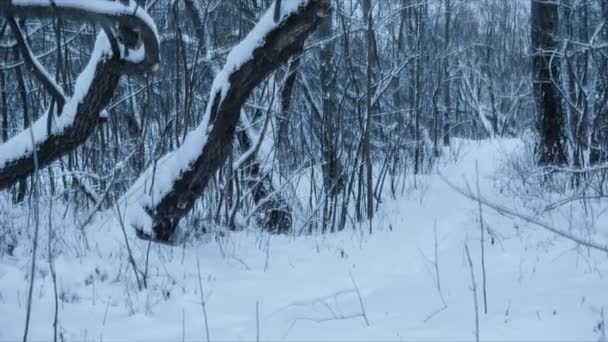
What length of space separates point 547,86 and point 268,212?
18.8 ft

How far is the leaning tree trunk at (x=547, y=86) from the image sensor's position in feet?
34.6

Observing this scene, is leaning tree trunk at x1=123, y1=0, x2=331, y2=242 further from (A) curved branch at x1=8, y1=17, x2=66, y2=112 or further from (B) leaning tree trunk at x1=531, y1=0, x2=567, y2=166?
(B) leaning tree trunk at x1=531, y1=0, x2=567, y2=166

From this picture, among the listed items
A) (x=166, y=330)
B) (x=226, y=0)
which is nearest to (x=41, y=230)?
(x=166, y=330)

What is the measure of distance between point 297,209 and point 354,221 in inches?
33.0

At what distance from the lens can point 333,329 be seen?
3.58 meters

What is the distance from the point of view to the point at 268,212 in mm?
8188

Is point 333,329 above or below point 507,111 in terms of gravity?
below

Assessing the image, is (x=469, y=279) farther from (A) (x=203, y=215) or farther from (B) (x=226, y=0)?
(B) (x=226, y=0)

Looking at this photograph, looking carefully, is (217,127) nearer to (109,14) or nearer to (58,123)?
(58,123)

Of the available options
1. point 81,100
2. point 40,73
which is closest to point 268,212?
point 81,100

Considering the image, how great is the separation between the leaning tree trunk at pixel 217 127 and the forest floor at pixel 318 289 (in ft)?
1.28

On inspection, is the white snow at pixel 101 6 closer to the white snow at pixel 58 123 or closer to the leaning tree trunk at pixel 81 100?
the leaning tree trunk at pixel 81 100

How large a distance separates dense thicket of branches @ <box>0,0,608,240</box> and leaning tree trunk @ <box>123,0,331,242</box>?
28 millimetres

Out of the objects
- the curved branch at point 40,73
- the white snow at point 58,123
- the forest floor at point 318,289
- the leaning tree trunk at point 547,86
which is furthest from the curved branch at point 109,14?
the leaning tree trunk at point 547,86
